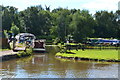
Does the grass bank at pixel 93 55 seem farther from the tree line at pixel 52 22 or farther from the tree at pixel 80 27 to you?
the tree line at pixel 52 22

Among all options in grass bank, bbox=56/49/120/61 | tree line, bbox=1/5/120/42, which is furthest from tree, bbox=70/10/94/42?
grass bank, bbox=56/49/120/61

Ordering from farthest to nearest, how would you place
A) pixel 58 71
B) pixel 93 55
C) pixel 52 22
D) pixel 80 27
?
pixel 52 22 < pixel 80 27 < pixel 93 55 < pixel 58 71

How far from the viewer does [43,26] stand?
10075cm

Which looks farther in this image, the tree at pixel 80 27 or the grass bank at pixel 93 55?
the tree at pixel 80 27

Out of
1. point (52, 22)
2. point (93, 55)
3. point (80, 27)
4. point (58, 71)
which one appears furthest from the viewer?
point (52, 22)

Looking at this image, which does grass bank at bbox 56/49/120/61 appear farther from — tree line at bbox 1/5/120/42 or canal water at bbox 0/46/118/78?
tree line at bbox 1/5/120/42

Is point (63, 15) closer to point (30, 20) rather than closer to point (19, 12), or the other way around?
point (30, 20)

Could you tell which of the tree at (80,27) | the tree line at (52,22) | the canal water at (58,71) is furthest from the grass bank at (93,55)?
the tree line at (52,22)

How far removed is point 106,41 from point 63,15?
1629 cm

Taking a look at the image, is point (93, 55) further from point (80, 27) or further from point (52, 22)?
point (52, 22)

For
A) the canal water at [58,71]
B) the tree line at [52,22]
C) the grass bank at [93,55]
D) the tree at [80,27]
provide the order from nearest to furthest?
the canal water at [58,71], the grass bank at [93,55], the tree at [80,27], the tree line at [52,22]

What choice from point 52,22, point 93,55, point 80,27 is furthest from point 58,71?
point 52,22

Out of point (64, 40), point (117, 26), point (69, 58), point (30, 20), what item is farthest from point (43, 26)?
point (69, 58)

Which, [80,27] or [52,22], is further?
[52,22]
